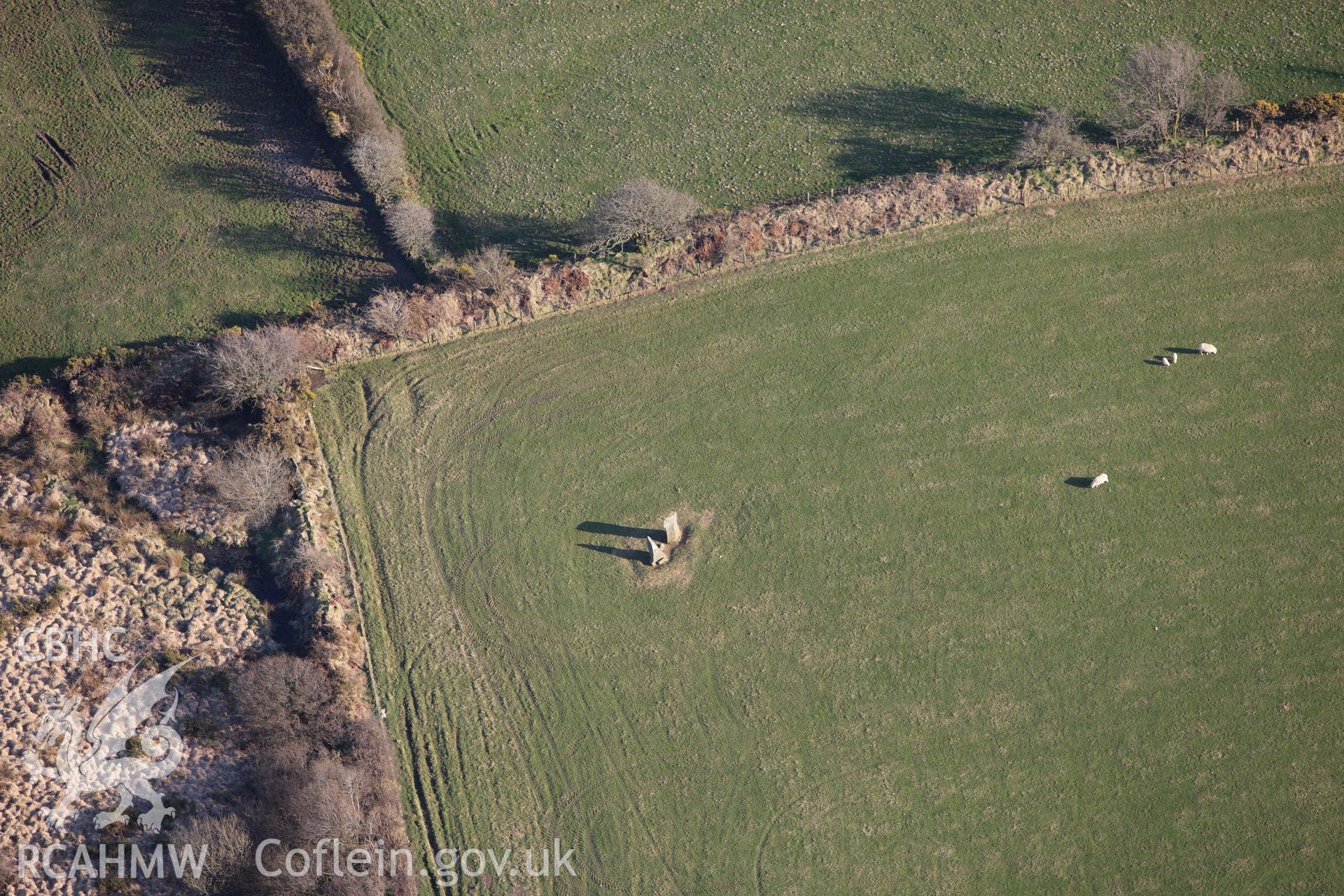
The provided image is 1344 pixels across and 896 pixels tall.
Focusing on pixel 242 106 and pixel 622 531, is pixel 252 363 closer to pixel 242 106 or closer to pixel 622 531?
pixel 242 106

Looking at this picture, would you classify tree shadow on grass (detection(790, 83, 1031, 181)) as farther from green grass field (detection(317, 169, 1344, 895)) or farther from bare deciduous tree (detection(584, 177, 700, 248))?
bare deciduous tree (detection(584, 177, 700, 248))

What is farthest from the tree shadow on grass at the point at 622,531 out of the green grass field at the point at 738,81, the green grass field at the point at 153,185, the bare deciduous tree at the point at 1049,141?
the bare deciduous tree at the point at 1049,141

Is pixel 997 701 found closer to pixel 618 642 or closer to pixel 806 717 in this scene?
pixel 806 717

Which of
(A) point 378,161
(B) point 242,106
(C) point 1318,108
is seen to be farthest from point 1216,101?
(B) point 242,106

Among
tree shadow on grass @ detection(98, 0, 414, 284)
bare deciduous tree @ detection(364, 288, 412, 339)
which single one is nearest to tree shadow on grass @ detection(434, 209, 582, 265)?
tree shadow on grass @ detection(98, 0, 414, 284)

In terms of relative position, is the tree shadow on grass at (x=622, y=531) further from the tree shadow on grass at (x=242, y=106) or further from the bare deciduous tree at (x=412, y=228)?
the bare deciduous tree at (x=412, y=228)

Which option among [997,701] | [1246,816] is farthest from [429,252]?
[1246,816]

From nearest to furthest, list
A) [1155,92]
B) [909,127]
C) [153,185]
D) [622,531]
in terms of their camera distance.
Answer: [622,531] → [1155,92] → [909,127] → [153,185]
